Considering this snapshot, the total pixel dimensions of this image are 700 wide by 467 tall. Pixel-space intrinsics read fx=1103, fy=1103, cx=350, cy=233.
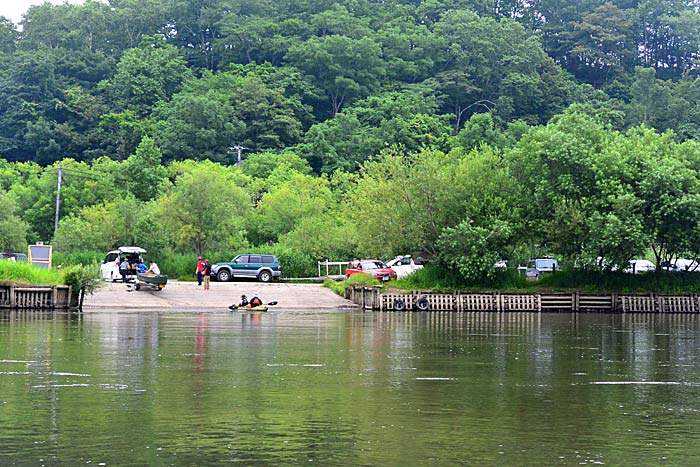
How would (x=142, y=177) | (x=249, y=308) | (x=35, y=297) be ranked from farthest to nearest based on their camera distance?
(x=142, y=177) < (x=249, y=308) < (x=35, y=297)

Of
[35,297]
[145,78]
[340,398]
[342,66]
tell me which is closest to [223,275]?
[35,297]

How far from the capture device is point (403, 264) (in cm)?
6900

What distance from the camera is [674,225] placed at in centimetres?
5606

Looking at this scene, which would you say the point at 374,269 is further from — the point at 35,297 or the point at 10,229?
the point at 10,229

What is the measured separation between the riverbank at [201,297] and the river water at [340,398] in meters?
13.1

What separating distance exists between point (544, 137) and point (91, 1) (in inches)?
5405

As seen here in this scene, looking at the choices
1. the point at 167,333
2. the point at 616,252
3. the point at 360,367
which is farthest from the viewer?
the point at 616,252

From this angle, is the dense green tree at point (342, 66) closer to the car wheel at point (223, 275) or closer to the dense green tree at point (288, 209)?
the dense green tree at point (288, 209)

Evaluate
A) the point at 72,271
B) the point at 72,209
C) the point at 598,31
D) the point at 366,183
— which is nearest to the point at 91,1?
the point at 598,31

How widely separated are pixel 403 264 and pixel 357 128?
59.4 meters

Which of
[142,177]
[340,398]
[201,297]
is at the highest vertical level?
[142,177]

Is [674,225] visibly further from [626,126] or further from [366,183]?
[626,126]

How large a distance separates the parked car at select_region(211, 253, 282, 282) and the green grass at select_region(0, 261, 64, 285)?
18621mm

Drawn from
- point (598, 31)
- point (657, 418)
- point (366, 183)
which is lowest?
point (657, 418)
